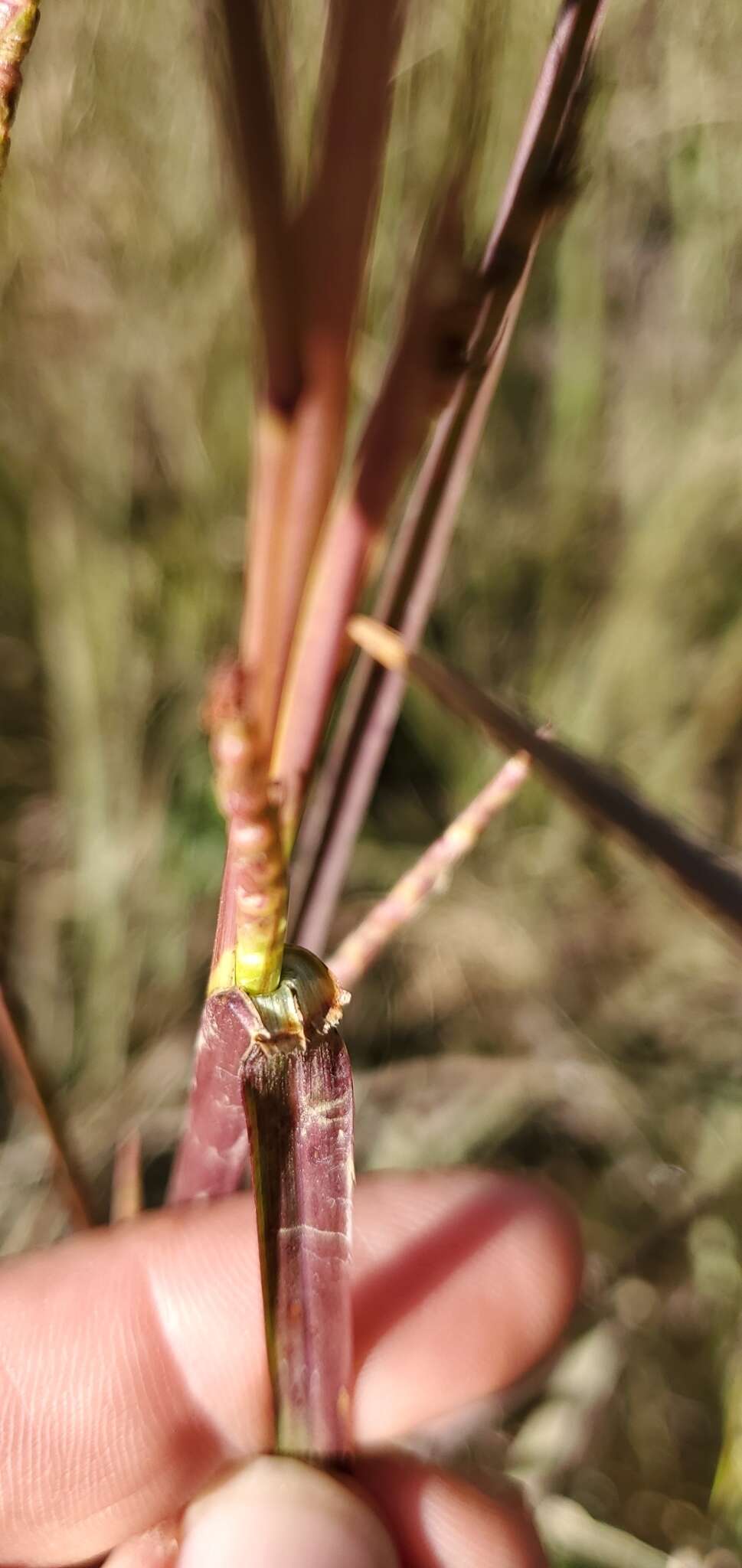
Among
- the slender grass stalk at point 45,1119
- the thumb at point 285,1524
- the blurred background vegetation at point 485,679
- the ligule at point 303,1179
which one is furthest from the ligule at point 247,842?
the blurred background vegetation at point 485,679

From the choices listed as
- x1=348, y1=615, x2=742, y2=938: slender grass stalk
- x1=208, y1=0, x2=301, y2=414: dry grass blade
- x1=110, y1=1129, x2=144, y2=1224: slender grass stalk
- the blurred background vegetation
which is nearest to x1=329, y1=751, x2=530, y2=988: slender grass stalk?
x1=348, y1=615, x2=742, y2=938: slender grass stalk

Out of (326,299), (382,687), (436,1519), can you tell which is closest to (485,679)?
(382,687)

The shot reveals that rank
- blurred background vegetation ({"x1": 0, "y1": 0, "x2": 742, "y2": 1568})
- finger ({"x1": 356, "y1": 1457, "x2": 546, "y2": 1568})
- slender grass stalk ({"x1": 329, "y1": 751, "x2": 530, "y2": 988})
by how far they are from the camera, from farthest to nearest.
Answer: blurred background vegetation ({"x1": 0, "y1": 0, "x2": 742, "y2": 1568}) → finger ({"x1": 356, "y1": 1457, "x2": 546, "y2": 1568}) → slender grass stalk ({"x1": 329, "y1": 751, "x2": 530, "y2": 988})

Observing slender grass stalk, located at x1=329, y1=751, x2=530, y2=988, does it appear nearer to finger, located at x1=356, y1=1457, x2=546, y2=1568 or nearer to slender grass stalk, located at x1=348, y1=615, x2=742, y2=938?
slender grass stalk, located at x1=348, y1=615, x2=742, y2=938

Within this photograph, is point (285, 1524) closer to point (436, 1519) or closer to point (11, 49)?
point (436, 1519)

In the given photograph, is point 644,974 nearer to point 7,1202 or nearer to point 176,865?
point 176,865
